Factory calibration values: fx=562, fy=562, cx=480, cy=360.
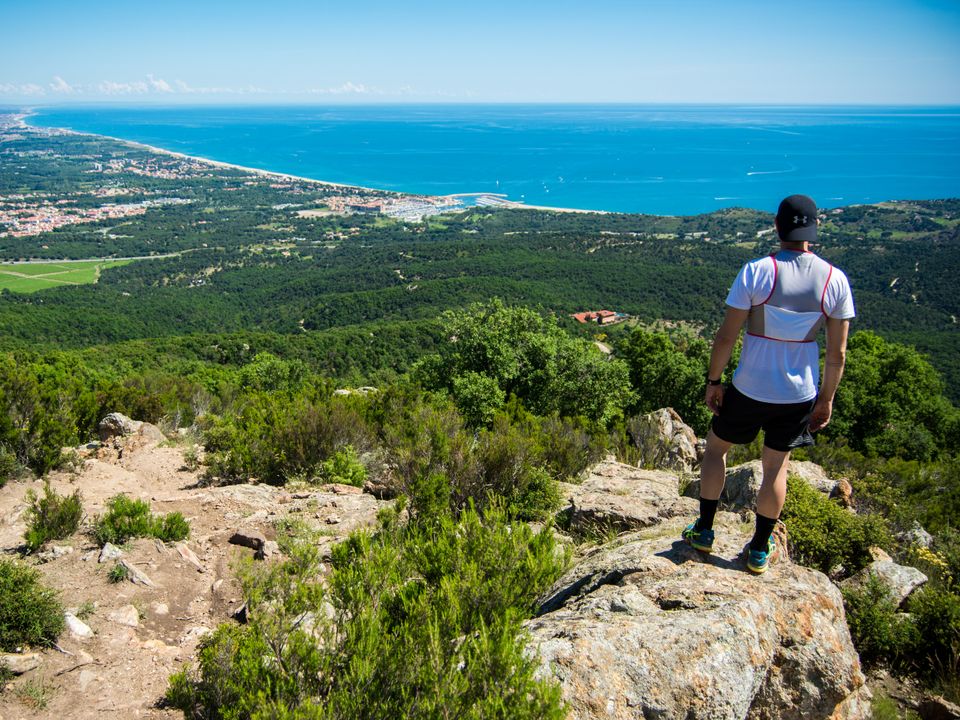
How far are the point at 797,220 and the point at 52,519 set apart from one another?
6600 mm

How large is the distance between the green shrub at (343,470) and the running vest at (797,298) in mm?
5967

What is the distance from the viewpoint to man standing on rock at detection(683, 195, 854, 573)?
10.7 ft

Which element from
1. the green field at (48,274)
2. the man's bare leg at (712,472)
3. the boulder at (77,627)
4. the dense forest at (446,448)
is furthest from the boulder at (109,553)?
the green field at (48,274)

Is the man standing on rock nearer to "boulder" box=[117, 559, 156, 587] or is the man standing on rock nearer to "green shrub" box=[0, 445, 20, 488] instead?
"boulder" box=[117, 559, 156, 587]

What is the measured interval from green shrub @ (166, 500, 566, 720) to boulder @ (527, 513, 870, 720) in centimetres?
31

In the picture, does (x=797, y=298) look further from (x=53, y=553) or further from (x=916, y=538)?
(x=53, y=553)

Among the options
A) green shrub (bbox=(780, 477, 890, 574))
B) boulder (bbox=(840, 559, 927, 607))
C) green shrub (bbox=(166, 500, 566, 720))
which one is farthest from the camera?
green shrub (bbox=(780, 477, 890, 574))

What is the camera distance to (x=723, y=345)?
3475 millimetres

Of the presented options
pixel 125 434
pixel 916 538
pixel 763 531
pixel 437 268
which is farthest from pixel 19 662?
pixel 437 268

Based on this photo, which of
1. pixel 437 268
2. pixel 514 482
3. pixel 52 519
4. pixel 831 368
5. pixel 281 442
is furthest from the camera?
pixel 437 268

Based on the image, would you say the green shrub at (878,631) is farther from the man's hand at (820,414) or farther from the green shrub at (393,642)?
the green shrub at (393,642)

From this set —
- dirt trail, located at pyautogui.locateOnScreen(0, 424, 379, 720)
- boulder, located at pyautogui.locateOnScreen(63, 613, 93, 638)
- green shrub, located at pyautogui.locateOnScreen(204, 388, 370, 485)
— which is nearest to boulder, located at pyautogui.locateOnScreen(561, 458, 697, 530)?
dirt trail, located at pyautogui.locateOnScreen(0, 424, 379, 720)

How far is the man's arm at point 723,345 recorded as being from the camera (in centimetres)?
337

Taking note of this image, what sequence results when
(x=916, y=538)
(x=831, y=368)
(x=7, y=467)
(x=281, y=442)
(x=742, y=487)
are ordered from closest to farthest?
(x=831, y=368), (x=916, y=538), (x=742, y=487), (x=7, y=467), (x=281, y=442)
